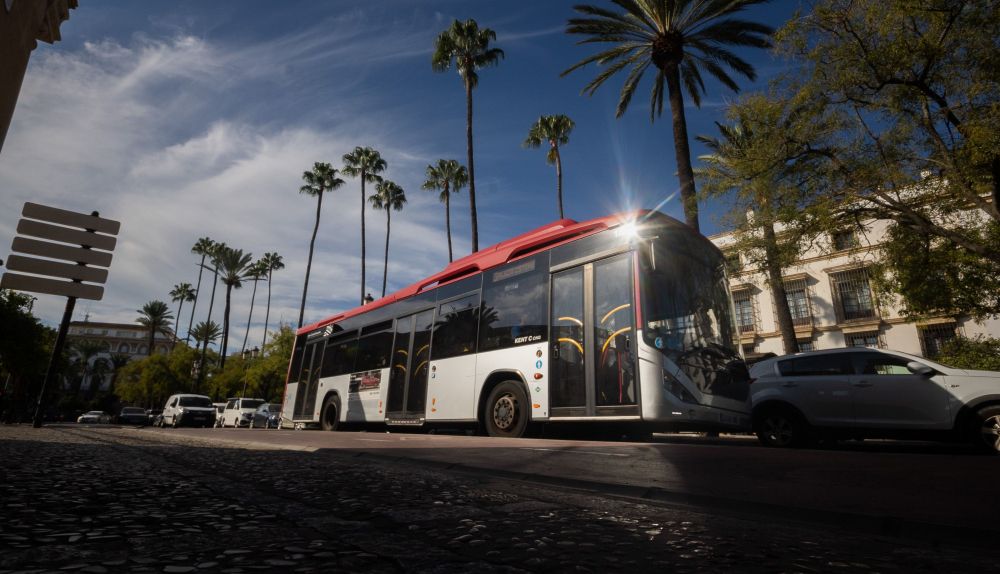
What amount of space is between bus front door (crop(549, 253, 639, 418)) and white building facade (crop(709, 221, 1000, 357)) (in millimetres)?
19188

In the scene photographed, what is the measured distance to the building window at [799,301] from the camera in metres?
28.5

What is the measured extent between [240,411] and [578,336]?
85.7ft

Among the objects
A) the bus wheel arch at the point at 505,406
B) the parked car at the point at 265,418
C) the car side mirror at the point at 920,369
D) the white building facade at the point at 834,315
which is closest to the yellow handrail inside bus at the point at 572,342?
the bus wheel arch at the point at 505,406

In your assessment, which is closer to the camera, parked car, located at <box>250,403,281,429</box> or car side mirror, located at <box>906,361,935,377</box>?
car side mirror, located at <box>906,361,935,377</box>

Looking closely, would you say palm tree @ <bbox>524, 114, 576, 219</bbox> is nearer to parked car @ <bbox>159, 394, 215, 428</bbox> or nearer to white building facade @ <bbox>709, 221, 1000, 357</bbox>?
white building facade @ <bbox>709, 221, 1000, 357</bbox>

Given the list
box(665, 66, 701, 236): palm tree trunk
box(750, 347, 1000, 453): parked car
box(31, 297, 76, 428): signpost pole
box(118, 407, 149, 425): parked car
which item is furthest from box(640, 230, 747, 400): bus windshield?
box(118, 407, 149, 425): parked car

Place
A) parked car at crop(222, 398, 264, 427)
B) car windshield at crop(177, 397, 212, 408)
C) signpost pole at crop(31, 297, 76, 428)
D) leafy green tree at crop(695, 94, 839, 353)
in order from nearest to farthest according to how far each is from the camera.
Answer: signpost pole at crop(31, 297, 76, 428) < leafy green tree at crop(695, 94, 839, 353) < car windshield at crop(177, 397, 212, 408) < parked car at crop(222, 398, 264, 427)

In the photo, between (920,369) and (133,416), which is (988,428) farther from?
(133,416)

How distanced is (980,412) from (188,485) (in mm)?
10859

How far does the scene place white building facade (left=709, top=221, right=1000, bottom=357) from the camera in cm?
2472

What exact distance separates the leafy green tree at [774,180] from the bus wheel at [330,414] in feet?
41.9

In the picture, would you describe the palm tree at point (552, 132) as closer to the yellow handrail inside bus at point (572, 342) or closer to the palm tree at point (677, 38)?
the palm tree at point (677, 38)

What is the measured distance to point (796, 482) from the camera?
2.94m

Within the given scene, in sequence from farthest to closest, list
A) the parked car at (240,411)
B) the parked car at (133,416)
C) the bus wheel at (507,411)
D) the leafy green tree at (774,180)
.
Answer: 1. the parked car at (133,416)
2. the parked car at (240,411)
3. the leafy green tree at (774,180)
4. the bus wheel at (507,411)
